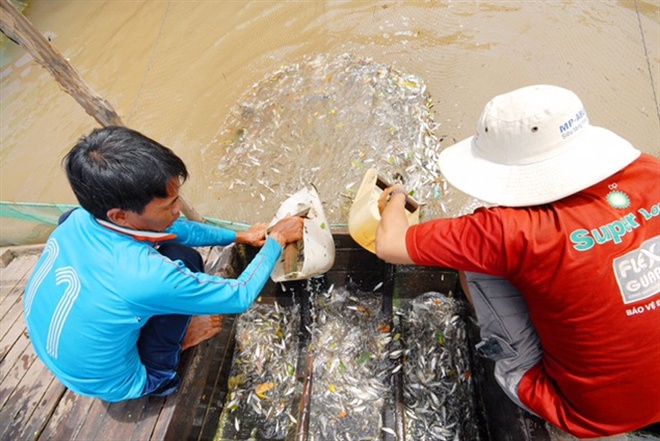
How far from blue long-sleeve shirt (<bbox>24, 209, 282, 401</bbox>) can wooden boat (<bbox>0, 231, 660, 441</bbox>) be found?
52 cm

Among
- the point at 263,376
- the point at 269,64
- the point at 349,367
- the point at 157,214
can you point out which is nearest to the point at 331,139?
the point at 269,64

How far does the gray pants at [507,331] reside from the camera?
2283mm

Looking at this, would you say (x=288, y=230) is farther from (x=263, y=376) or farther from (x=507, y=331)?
(x=507, y=331)

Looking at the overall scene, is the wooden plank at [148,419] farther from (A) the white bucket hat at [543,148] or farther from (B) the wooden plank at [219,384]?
(A) the white bucket hat at [543,148]

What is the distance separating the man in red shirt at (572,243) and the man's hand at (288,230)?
1.06m

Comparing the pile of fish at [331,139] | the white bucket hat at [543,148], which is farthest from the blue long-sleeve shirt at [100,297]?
the pile of fish at [331,139]

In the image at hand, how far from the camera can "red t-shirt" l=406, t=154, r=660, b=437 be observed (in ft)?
5.40

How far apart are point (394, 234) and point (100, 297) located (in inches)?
62.6

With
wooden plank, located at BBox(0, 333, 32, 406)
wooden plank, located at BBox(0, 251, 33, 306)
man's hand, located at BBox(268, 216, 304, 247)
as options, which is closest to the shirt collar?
man's hand, located at BBox(268, 216, 304, 247)

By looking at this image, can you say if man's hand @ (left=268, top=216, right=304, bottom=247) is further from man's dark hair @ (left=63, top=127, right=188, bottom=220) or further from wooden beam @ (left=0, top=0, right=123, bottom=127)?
wooden beam @ (left=0, top=0, right=123, bottom=127)

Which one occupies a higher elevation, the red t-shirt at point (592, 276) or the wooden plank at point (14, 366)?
the red t-shirt at point (592, 276)

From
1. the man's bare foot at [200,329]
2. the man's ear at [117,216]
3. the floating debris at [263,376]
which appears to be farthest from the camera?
the floating debris at [263,376]

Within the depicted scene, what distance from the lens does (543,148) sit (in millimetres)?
1806

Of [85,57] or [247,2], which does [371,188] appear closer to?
[247,2]
